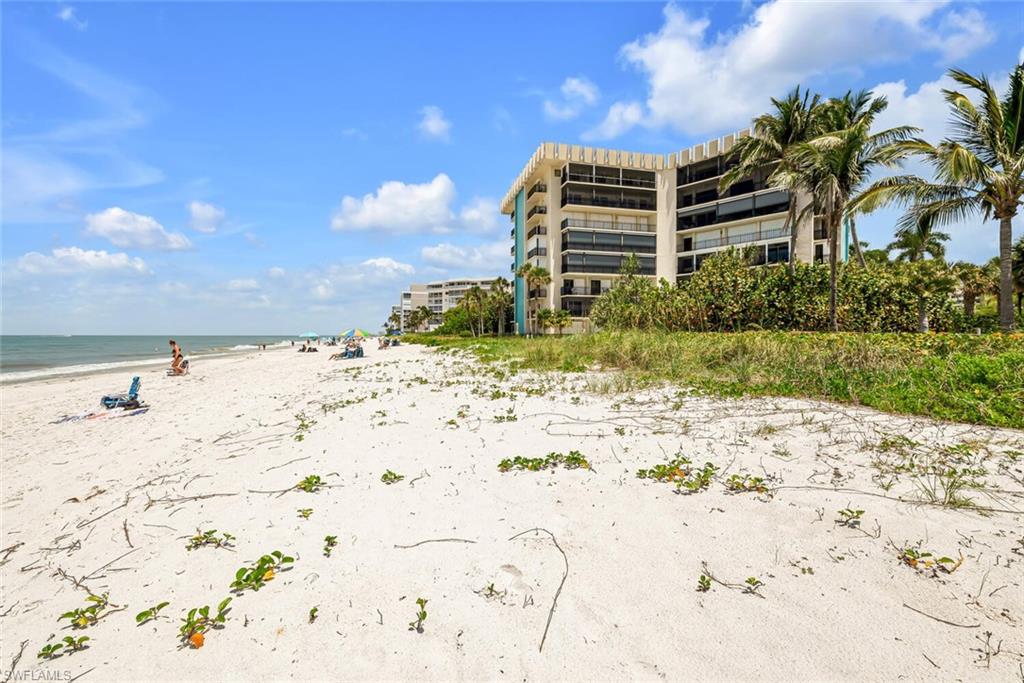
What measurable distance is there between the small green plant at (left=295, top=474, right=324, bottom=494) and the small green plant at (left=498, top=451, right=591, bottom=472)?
1901 millimetres

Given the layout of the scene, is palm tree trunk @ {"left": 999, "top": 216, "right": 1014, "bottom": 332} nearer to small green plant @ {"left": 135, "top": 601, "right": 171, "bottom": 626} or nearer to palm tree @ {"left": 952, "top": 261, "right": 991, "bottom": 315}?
small green plant @ {"left": 135, "top": 601, "right": 171, "bottom": 626}

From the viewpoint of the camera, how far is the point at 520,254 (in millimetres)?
57156

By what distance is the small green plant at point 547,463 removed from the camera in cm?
454

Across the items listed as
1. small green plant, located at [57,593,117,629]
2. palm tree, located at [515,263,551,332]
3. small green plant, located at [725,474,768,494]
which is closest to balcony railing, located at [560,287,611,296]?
palm tree, located at [515,263,551,332]

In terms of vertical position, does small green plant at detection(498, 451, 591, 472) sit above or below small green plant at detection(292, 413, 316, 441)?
above

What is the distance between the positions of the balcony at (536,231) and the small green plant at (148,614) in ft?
157

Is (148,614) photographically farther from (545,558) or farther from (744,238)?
(744,238)

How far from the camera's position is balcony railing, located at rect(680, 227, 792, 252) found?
40.0 metres

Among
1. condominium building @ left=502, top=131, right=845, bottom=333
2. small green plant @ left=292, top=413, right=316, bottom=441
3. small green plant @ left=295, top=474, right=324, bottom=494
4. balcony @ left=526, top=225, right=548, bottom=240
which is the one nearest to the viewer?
small green plant @ left=295, top=474, right=324, bottom=494

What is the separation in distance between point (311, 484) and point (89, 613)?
5.93 ft

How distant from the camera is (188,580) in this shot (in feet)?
10.1

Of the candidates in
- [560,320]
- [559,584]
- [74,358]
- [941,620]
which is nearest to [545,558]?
[559,584]

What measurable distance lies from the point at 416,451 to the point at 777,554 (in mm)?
3935

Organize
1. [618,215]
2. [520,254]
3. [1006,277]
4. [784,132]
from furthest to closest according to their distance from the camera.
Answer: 1. [520,254]
2. [618,215]
3. [784,132]
4. [1006,277]
